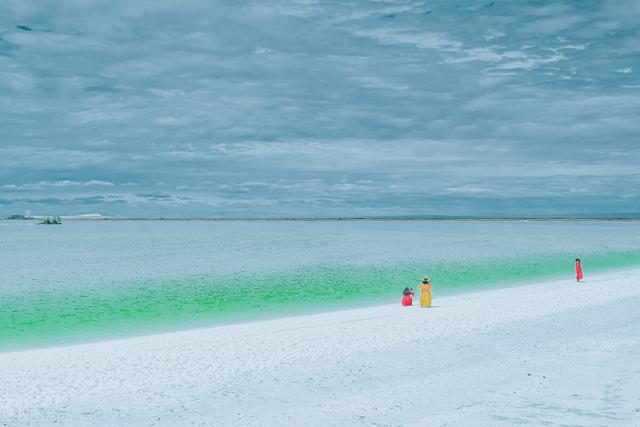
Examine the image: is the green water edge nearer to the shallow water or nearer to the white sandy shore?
the shallow water

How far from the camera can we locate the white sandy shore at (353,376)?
383 inches

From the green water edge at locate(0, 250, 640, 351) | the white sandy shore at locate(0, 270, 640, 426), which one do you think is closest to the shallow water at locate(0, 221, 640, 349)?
the green water edge at locate(0, 250, 640, 351)

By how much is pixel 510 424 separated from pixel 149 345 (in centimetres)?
1045

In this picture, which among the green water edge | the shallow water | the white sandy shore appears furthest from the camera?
the shallow water

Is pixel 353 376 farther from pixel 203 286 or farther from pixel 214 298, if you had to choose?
pixel 203 286

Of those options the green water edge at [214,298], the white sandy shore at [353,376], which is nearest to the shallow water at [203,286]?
the green water edge at [214,298]

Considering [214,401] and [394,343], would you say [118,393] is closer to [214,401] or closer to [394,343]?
[214,401]

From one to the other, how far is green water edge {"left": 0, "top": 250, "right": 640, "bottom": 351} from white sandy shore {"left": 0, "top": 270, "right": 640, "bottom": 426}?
5823mm

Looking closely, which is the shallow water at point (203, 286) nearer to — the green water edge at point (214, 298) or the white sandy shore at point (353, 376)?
the green water edge at point (214, 298)

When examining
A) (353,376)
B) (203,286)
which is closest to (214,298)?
(203,286)

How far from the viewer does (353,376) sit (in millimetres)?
12305

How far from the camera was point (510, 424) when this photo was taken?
888cm

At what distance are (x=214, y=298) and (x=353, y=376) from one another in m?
20.2

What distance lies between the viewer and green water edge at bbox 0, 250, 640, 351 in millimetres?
22816
